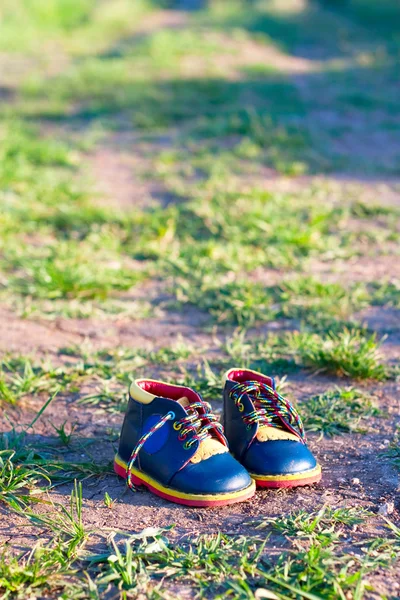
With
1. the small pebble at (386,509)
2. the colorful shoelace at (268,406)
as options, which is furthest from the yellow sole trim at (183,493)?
the small pebble at (386,509)

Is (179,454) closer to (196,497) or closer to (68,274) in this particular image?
(196,497)

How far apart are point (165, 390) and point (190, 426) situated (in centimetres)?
22

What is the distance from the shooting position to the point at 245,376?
254cm

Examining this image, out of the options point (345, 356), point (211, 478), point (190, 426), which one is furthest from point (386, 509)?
point (345, 356)

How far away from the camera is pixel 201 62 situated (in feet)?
33.9

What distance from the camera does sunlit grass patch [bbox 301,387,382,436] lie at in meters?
2.72

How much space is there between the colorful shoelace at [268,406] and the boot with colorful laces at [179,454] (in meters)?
0.13

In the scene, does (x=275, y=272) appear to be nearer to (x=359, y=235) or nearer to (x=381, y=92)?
(x=359, y=235)

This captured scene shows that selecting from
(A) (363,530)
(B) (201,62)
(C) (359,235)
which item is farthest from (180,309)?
(B) (201,62)

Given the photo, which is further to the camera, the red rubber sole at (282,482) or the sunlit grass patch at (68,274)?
the sunlit grass patch at (68,274)

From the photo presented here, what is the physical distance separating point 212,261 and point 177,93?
4.72 metres

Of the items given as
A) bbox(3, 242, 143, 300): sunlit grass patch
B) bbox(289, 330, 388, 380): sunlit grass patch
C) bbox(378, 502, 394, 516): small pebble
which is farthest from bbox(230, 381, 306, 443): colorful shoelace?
bbox(3, 242, 143, 300): sunlit grass patch

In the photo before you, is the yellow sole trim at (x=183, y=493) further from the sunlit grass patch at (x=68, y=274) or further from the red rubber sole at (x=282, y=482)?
the sunlit grass patch at (x=68, y=274)

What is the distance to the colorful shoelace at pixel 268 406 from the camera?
2.39 m
